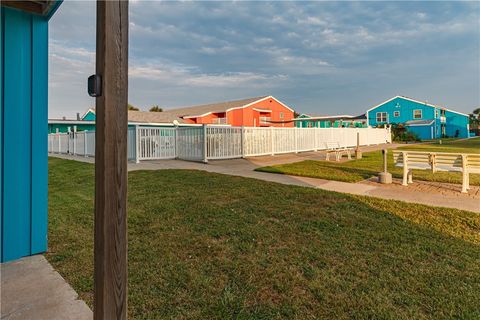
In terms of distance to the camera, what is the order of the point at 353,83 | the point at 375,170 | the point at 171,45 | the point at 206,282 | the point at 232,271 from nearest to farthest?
the point at 206,282 < the point at 232,271 < the point at 375,170 < the point at 171,45 < the point at 353,83

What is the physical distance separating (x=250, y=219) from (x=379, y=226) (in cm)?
186

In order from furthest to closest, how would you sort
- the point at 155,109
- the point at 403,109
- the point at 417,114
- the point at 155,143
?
the point at 155,109, the point at 403,109, the point at 417,114, the point at 155,143

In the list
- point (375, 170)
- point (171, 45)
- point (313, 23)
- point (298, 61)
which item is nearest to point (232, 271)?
point (375, 170)

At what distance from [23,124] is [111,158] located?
2361mm

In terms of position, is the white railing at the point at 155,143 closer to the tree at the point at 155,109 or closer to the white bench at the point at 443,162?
the white bench at the point at 443,162

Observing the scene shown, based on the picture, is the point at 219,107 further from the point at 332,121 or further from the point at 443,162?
the point at 443,162

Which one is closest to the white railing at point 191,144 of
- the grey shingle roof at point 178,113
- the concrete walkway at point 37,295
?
the concrete walkway at point 37,295

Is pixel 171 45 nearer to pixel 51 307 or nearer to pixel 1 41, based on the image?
pixel 1 41

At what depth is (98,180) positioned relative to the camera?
1.43 m

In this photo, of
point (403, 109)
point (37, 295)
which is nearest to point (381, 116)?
point (403, 109)

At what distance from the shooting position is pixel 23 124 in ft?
9.89

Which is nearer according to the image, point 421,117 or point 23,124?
point 23,124

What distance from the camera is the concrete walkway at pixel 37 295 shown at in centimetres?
209

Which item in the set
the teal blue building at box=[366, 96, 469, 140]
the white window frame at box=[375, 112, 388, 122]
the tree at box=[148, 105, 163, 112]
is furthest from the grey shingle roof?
the white window frame at box=[375, 112, 388, 122]
